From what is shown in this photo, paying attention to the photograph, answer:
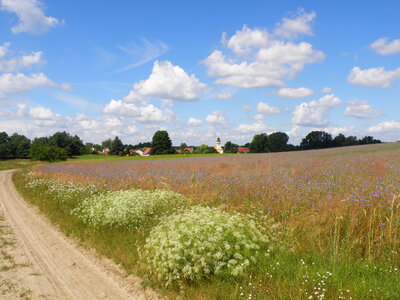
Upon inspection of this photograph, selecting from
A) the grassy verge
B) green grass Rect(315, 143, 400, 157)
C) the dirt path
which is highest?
green grass Rect(315, 143, 400, 157)

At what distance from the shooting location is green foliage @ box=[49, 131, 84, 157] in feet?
293

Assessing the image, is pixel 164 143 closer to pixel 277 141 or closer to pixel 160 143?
pixel 160 143

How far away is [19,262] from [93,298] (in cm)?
269

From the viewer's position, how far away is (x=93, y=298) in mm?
4957

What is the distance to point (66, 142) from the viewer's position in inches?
3570

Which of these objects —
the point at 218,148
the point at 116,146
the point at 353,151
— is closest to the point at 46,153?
the point at 116,146

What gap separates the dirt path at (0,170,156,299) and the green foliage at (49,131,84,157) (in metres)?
88.7

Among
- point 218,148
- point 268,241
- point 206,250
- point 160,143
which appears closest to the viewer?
point 206,250

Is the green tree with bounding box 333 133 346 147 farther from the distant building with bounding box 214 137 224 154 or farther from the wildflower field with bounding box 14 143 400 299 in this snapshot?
the wildflower field with bounding box 14 143 400 299

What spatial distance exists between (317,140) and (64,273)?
9972cm

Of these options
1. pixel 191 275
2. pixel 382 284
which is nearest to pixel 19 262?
pixel 191 275

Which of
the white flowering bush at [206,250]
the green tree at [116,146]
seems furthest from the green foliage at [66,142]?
the white flowering bush at [206,250]

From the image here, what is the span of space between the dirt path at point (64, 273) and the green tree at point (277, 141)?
94460mm

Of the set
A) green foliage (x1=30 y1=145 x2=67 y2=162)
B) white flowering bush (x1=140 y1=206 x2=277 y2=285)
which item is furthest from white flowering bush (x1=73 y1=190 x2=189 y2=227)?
green foliage (x1=30 y1=145 x2=67 y2=162)
